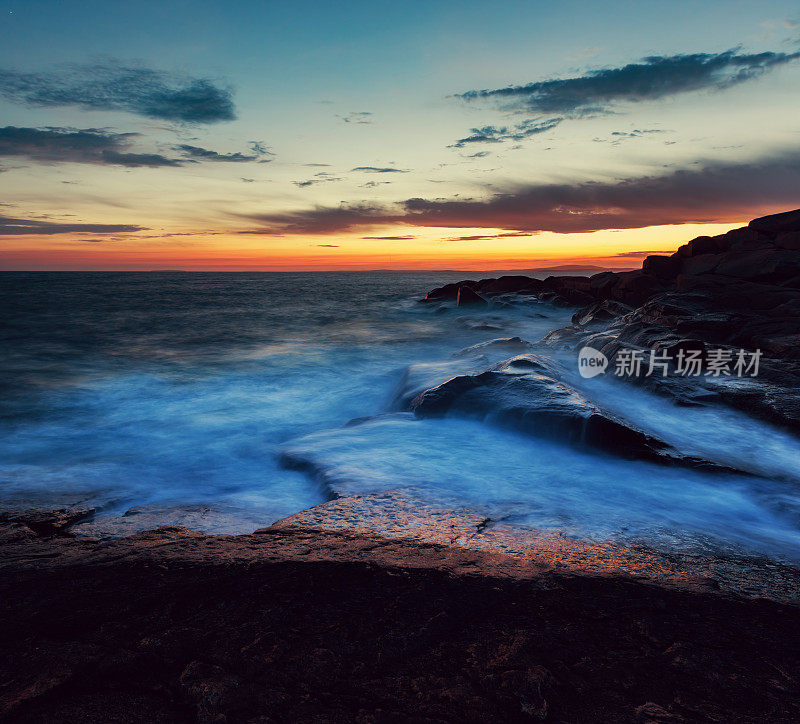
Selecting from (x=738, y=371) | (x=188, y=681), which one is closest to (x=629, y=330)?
(x=738, y=371)

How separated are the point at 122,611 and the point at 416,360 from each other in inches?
479

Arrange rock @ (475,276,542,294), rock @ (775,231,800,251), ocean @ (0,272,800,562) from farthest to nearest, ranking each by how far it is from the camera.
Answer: rock @ (475,276,542,294) < rock @ (775,231,800,251) < ocean @ (0,272,800,562)

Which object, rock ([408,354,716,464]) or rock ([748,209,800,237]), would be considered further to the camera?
rock ([748,209,800,237])

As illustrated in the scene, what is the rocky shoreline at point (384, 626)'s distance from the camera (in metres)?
1.47

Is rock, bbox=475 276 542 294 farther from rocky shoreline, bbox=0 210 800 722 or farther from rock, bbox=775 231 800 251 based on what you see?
rocky shoreline, bbox=0 210 800 722

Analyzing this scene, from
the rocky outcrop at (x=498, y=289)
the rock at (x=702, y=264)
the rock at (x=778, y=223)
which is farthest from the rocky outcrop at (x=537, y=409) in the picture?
the rocky outcrop at (x=498, y=289)

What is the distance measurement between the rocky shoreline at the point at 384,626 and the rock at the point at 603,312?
43.6 feet

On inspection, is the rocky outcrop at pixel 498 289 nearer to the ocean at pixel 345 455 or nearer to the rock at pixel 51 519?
the ocean at pixel 345 455

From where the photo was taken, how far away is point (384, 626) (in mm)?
1831

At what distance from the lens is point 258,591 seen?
204cm

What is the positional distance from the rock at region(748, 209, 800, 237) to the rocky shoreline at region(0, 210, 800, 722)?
16266 mm

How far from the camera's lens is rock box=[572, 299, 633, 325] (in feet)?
49.7

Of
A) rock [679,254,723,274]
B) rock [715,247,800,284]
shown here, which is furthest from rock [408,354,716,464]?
rock [679,254,723,274]

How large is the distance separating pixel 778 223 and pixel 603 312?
609 cm
